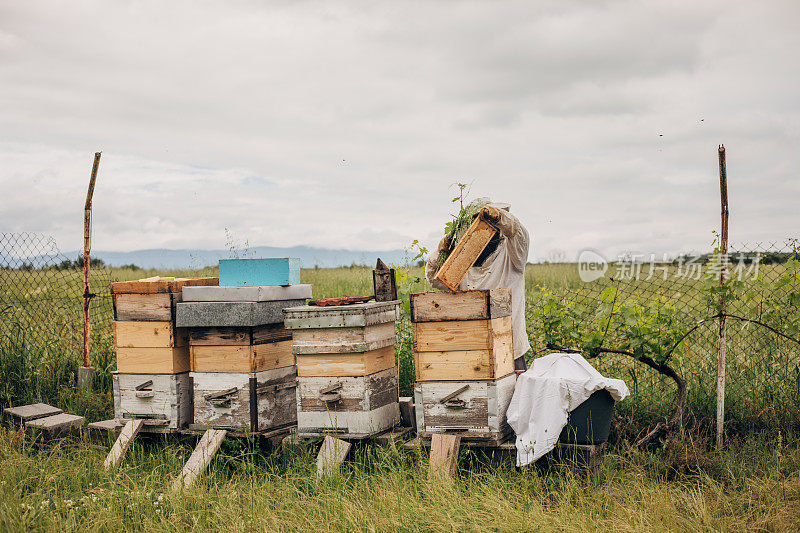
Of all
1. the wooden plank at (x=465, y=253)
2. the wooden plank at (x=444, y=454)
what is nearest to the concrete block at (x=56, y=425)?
the wooden plank at (x=444, y=454)

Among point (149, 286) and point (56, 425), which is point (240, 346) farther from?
point (56, 425)

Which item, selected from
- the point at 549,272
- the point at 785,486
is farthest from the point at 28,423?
the point at 549,272

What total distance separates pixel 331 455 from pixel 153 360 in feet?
6.30

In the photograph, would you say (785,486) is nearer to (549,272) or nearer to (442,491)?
(442,491)

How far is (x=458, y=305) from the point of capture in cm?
473

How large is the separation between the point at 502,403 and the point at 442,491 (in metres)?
0.90

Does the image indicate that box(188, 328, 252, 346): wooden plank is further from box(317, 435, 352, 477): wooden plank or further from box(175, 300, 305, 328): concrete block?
box(317, 435, 352, 477): wooden plank

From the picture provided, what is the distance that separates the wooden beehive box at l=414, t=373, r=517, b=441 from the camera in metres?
4.68

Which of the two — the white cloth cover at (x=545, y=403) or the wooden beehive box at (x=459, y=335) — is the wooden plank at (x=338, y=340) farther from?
the white cloth cover at (x=545, y=403)

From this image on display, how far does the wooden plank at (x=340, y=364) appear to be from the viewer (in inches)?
194

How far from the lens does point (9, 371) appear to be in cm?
723

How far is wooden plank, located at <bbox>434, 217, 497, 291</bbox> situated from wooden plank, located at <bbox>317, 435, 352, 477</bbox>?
1453mm

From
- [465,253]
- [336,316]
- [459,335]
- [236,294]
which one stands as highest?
[465,253]

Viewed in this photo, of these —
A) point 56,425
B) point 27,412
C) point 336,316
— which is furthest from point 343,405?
point 27,412
